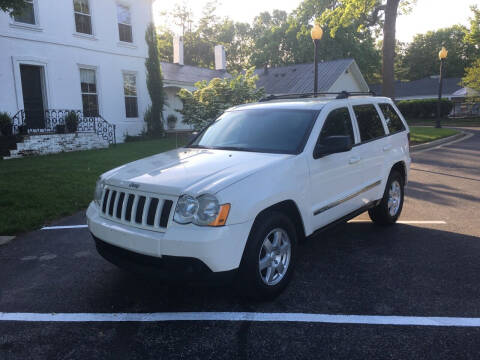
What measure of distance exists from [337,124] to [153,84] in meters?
17.6

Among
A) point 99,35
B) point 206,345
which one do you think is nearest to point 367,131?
point 206,345

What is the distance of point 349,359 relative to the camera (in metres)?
2.81

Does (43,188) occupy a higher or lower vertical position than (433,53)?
lower

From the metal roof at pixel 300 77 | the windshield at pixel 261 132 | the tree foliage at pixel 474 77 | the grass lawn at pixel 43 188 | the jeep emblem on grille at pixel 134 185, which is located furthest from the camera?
the tree foliage at pixel 474 77

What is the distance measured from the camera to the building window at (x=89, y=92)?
17938mm

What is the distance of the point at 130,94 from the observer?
66.1 ft

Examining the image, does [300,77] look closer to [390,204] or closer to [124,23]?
[124,23]

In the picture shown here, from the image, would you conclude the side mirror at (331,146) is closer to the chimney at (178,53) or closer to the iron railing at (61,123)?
the iron railing at (61,123)

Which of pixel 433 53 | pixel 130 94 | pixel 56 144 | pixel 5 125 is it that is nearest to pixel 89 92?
pixel 130 94

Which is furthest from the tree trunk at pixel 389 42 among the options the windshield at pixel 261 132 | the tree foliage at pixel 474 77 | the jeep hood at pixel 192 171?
the tree foliage at pixel 474 77

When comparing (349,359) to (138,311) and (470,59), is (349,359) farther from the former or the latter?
(470,59)

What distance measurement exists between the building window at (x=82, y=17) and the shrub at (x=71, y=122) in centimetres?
421

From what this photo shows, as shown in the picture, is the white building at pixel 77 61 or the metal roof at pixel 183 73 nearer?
the white building at pixel 77 61

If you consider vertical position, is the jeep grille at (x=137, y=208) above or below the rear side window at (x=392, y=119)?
below
